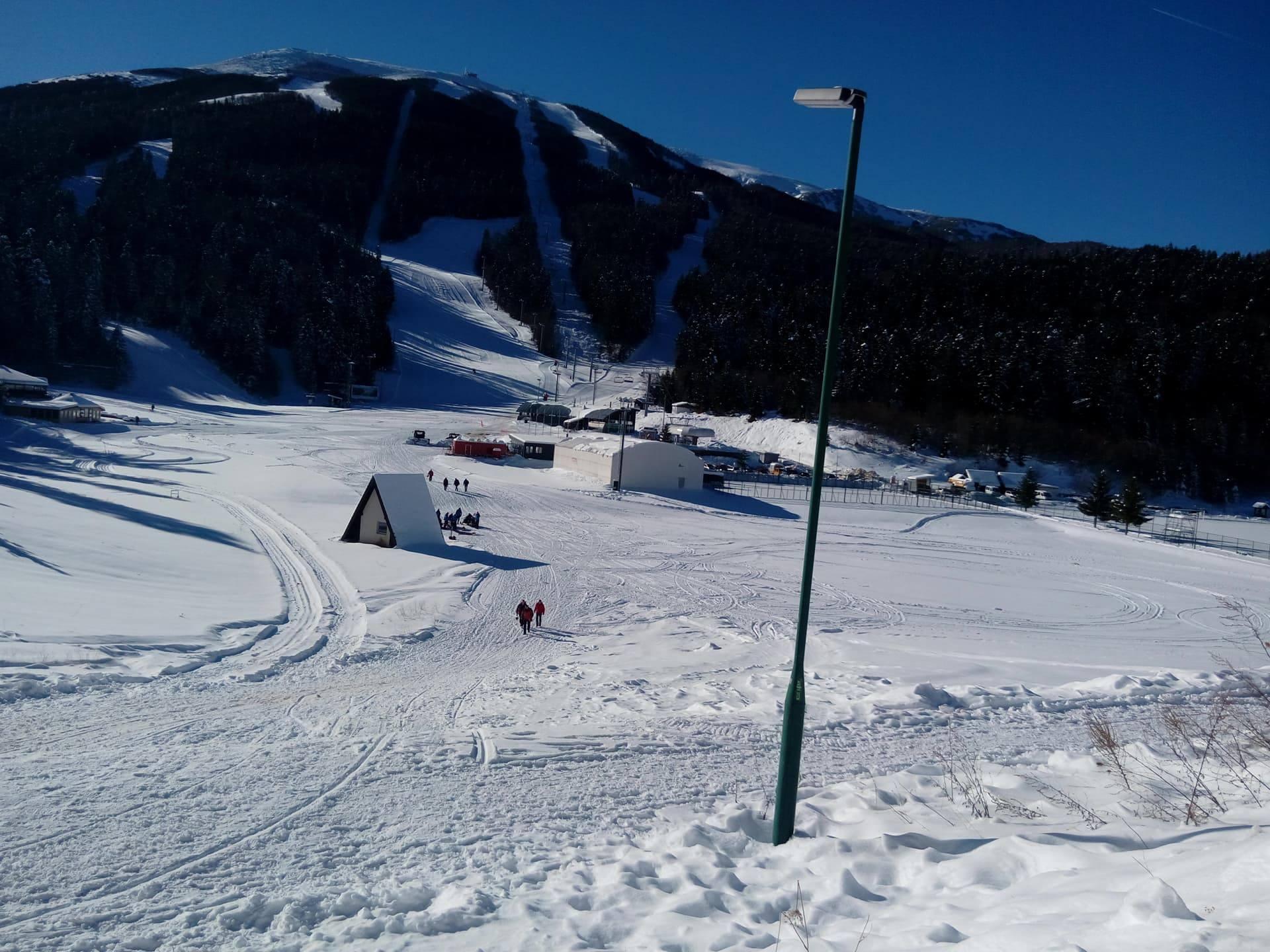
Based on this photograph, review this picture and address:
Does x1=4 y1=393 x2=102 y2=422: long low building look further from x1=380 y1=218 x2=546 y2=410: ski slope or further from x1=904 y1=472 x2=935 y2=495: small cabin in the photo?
x1=904 y1=472 x2=935 y2=495: small cabin

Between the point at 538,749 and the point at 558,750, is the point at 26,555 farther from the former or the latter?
the point at 558,750

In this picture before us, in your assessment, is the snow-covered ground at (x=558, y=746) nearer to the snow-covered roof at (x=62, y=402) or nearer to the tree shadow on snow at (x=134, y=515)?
the tree shadow on snow at (x=134, y=515)

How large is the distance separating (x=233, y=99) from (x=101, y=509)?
183309mm

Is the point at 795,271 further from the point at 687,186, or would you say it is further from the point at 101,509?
the point at 101,509

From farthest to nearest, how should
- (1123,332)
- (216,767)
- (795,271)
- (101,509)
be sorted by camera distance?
(795,271) < (1123,332) < (101,509) < (216,767)

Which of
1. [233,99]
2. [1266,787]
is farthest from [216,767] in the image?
[233,99]

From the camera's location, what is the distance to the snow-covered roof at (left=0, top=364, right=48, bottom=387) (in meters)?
55.3

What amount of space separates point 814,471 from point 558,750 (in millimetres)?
4674

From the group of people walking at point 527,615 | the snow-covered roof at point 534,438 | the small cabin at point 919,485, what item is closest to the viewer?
the group of people walking at point 527,615

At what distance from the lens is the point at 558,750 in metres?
7.98

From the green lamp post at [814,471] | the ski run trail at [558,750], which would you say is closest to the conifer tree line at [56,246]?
the ski run trail at [558,750]

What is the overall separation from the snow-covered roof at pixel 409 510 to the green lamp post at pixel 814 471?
19.6 m

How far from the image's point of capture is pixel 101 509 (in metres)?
24.0

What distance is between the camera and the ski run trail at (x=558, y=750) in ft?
13.8
